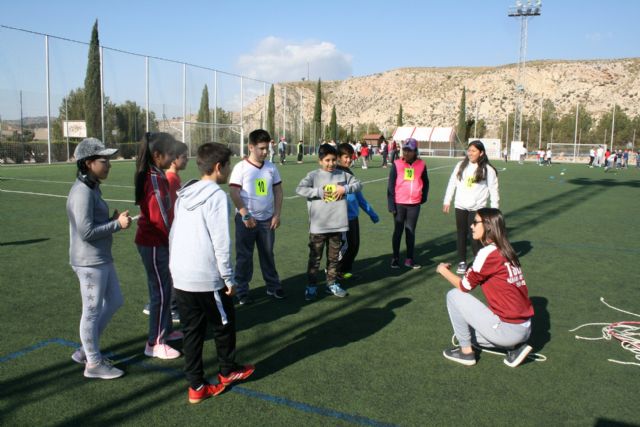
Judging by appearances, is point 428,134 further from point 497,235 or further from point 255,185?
point 497,235

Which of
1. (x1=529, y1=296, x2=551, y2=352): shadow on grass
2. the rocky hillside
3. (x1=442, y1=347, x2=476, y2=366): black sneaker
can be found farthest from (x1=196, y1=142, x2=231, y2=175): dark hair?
the rocky hillside

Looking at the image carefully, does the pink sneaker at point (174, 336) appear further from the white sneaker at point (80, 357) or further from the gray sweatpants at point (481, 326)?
the gray sweatpants at point (481, 326)

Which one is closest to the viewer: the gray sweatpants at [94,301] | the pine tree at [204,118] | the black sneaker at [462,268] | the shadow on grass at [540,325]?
the gray sweatpants at [94,301]

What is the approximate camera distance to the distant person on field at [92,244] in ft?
11.7

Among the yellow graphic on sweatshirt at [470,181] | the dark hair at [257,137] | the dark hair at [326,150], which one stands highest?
the dark hair at [257,137]

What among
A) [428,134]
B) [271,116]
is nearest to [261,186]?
[271,116]

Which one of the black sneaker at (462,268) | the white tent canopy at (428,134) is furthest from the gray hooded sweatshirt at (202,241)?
the white tent canopy at (428,134)

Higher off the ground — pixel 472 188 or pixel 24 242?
pixel 472 188

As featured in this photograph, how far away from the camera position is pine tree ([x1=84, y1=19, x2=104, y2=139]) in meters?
33.7

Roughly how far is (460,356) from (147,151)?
307 cm

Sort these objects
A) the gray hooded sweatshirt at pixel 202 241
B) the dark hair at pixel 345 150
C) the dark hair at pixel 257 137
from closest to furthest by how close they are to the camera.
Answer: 1. the gray hooded sweatshirt at pixel 202 241
2. the dark hair at pixel 257 137
3. the dark hair at pixel 345 150

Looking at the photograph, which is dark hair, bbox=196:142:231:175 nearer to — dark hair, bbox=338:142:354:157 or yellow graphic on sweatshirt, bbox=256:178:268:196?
yellow graphic on sweatshirt, bbox=256:178:268:196

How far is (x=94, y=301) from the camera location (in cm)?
370

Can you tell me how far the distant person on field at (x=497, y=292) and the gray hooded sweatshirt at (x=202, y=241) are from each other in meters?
1.73
